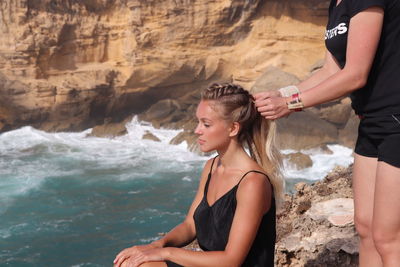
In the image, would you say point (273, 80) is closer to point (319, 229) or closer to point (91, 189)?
point (91, 189)

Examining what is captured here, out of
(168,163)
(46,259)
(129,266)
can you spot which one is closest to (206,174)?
(129,266)

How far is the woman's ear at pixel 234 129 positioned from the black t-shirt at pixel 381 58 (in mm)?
616

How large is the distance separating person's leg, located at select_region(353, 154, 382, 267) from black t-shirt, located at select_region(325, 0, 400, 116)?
0.28 metres

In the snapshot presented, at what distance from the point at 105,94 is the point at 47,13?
3531 mm

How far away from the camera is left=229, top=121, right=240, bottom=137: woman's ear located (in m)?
2.55

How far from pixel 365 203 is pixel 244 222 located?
2.04 feet

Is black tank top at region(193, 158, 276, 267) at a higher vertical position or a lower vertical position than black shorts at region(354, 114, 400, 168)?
lower

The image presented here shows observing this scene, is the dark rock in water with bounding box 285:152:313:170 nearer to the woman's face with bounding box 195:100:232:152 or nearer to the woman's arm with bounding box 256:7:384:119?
the woman's face with bounding box 195:100:232:152

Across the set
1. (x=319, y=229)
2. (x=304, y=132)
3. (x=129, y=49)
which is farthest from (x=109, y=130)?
(x=319, y=229)

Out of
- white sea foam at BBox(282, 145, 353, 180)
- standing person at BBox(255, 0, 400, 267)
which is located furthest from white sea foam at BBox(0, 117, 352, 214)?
standing person at BBox(255, 0, 400, 267)

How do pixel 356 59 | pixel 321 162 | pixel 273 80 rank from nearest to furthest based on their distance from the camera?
pixel 356 59
pixel 321 162
pixel 273 80

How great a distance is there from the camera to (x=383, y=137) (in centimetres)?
219

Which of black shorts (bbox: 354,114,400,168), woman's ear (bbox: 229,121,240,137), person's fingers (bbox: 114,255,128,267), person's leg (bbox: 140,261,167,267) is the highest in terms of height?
black shorts (bbox: 354,114,400,168)

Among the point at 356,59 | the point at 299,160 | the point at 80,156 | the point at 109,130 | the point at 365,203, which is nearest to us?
the point at 356,59
